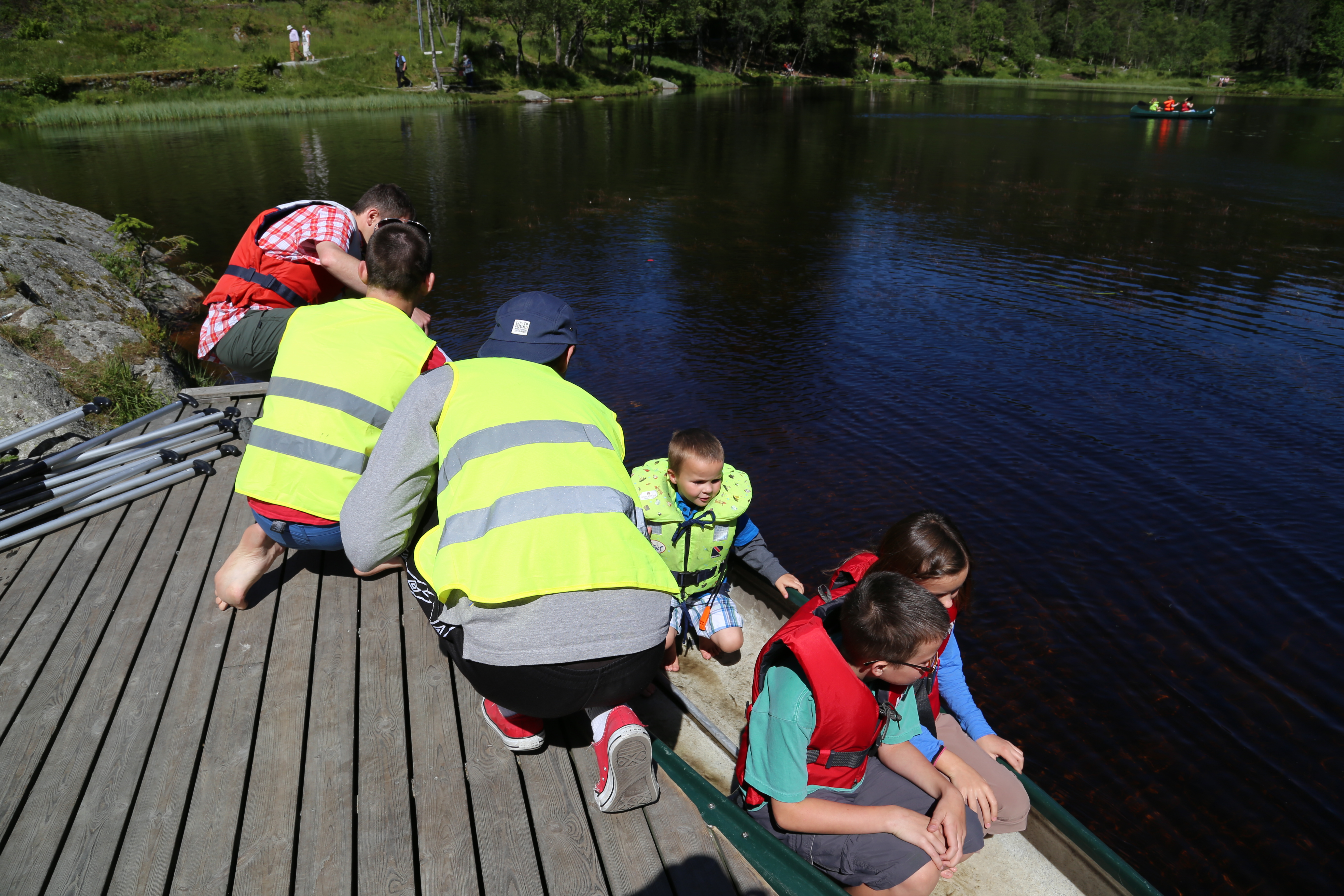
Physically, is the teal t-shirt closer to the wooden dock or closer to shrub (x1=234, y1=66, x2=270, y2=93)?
the wooden dock

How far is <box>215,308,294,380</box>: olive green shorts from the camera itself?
186 inches

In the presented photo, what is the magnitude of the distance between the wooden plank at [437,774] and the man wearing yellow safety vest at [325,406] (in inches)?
29.4

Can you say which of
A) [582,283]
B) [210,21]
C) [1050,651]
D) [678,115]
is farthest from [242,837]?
[210,21]

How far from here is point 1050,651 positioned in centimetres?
592

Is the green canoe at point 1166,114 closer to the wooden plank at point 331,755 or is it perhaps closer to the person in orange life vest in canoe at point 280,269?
the person in orange life vest in canoe at point 280,269

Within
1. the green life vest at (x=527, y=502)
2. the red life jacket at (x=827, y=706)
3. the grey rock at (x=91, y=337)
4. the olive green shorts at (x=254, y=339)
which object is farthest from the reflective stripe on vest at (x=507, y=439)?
the grey rock at (x=91, y=337)

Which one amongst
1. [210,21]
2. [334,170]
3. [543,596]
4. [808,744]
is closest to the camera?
[543,596]

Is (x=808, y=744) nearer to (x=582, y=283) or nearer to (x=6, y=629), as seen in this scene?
(x=6, y=629)

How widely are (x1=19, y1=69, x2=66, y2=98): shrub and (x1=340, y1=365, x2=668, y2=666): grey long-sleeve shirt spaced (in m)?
46.2

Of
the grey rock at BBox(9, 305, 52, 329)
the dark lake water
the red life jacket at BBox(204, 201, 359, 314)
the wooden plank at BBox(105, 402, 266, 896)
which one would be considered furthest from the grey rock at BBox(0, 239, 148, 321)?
the wooden plank at BBox(105, 402, 266, 896)

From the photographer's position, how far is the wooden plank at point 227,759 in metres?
2.53

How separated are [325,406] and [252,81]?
4655 cm

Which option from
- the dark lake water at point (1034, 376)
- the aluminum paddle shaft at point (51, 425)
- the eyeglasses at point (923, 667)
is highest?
the eyeglasses at point (923, 667)

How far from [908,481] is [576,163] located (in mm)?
21648
